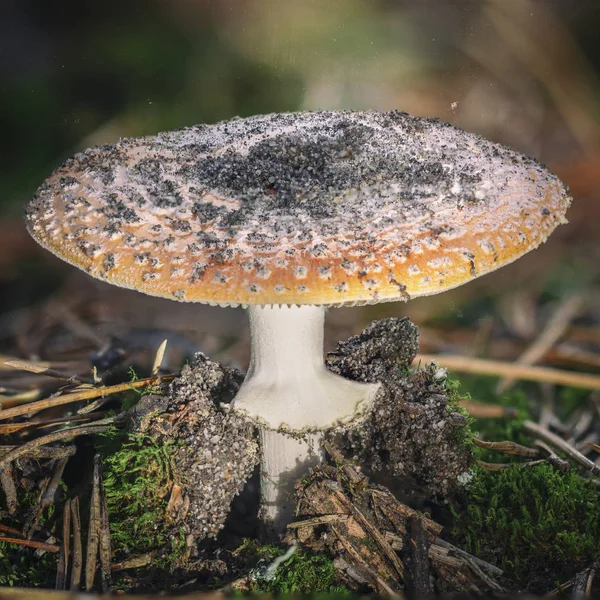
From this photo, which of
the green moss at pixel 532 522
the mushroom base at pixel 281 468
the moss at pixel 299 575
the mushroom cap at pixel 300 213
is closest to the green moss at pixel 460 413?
the green moss at pixel 532 522

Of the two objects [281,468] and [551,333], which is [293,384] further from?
[551,333]

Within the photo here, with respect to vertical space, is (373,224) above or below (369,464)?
above

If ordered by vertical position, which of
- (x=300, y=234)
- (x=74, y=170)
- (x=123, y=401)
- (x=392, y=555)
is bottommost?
(x=392, y=555)

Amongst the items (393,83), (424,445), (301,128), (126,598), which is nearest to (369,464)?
(424,445)

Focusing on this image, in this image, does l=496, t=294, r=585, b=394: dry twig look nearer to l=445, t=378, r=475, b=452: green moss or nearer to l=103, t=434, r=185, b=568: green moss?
l=445, t=378, r=475, b=452: green moss

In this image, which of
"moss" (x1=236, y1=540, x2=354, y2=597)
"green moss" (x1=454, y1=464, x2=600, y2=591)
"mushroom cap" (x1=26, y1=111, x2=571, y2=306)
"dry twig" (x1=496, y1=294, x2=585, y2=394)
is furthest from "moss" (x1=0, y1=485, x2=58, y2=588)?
"dry twig" (x1=496, y1=294, x2=585, y2=394)

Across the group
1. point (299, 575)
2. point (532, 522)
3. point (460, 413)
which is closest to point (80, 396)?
point (299, 575)

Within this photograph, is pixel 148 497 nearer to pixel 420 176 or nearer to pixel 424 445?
pixel 424 445
